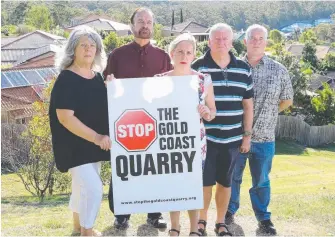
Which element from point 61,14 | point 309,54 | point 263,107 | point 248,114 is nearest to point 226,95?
point 248,114

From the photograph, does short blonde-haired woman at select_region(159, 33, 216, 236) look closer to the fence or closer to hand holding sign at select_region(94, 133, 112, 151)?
hand holding sign at select_region(94, 133, 112, 151)

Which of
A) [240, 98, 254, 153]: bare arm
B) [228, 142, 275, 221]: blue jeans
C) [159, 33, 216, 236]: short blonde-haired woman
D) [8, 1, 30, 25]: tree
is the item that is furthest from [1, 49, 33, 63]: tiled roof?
[159, 33, 216, 236]: short blonde-haired woman

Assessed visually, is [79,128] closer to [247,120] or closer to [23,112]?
[247,120]

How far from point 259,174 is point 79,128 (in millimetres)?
2519

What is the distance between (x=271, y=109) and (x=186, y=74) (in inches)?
56.2

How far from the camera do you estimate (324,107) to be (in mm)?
31609

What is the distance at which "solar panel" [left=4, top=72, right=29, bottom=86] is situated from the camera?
28.5 metres

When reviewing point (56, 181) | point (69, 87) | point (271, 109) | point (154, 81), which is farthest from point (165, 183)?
point (56, 181)

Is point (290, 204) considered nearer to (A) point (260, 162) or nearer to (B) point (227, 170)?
(A) point (260, 162)

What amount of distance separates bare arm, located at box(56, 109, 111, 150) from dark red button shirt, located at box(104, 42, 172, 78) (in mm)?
1208

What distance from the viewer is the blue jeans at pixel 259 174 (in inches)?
244

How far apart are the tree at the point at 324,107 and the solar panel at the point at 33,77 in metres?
16.7

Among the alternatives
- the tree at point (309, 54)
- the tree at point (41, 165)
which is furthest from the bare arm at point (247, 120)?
the tree at point (309, 54)

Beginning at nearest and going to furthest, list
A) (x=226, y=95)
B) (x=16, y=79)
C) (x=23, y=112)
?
(x=226, y=95)
(x=23, y=112)
(x=16, y=79)
